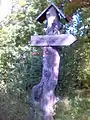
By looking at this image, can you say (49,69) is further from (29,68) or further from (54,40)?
(29,68)

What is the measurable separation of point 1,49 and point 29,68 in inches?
65.9

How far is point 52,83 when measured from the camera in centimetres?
662

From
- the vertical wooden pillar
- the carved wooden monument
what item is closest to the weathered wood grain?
the carved wooden monument

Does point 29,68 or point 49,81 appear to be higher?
point 49,81

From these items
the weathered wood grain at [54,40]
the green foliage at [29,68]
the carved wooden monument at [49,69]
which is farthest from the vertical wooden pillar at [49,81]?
the green foliage at [29,68]

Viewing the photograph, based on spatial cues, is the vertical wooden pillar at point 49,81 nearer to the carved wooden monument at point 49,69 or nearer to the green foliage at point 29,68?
the carved wooden monument at point 49,69

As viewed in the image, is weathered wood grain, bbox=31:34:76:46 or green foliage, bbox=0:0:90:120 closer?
weathered wood grain, bbox=31:34:76:46

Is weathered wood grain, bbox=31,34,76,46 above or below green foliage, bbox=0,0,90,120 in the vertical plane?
above

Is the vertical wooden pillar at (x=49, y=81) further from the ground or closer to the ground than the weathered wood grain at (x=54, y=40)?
closer to the ground

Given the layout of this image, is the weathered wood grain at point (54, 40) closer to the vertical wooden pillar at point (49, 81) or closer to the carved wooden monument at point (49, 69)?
the carved wooden monument at point (49, 69)

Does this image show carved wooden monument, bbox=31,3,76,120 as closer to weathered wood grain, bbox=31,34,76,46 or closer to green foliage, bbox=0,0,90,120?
weathered wood grain, bbox=31,34,76,46

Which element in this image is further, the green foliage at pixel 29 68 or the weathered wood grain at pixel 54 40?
the green foliage at pixel 29 68

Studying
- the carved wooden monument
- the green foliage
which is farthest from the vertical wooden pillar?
the green foliage

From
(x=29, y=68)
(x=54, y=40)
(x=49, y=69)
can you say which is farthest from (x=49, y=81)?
(x=29, y=68)
